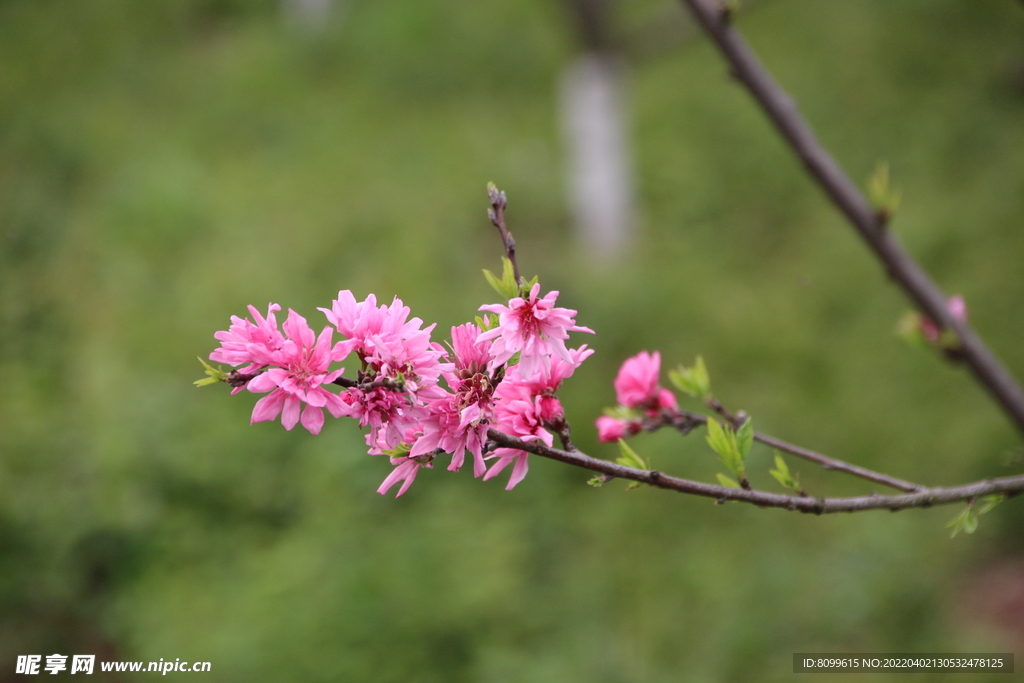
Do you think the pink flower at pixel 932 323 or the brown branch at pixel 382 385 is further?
the pink flower at pixel 932 323

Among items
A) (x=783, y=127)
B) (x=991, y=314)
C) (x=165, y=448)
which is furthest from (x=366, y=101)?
(x=783, y=127)

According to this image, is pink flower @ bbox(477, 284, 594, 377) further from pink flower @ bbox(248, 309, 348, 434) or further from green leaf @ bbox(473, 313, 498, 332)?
pink flower @ bbox(248, 309, 348, 434)

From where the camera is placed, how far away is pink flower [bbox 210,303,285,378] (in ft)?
2.84

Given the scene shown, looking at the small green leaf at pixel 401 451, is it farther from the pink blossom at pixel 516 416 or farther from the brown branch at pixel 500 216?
the brown branch at pixel 500 216

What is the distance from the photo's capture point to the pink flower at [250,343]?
2.84ft

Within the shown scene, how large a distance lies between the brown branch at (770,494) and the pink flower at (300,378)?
0.22 metres

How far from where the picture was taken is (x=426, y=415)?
0.89m

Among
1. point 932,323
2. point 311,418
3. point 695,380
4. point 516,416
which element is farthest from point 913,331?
point 311,418

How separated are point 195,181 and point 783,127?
5336 millimetres

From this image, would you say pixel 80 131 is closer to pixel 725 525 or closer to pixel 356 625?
pixel 356 625

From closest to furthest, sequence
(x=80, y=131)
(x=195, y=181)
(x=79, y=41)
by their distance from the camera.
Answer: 1. (x=195, y=181)
2. (x=80, y=131)
3. (x=79, y=41)

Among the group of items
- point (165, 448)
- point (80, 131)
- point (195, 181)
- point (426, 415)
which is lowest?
point (426, 415)

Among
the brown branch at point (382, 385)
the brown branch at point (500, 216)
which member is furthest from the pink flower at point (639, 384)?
the brown branch at point (382, 385)

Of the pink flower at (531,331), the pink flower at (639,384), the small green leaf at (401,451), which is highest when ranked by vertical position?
the pink flower at (639,384)
